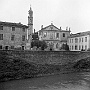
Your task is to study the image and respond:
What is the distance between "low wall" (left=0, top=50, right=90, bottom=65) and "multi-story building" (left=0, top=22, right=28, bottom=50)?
11596mm

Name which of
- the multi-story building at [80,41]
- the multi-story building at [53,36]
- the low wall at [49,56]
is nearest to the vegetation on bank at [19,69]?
the low wall at [49,56]

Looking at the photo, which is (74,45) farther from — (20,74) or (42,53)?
(20,74)

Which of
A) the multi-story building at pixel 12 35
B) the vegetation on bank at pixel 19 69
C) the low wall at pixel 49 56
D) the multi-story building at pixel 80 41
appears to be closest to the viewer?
the vegetation on bank at pixel 19 69

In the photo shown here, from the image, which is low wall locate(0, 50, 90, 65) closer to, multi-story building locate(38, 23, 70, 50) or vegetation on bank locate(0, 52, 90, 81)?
vegetation on bank locate(0, 52, 90, 81)

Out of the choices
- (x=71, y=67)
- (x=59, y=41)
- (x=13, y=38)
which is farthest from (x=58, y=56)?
(x=59, y=41)

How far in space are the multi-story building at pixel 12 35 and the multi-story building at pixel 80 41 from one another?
2124cm

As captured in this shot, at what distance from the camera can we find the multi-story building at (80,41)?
180 feet

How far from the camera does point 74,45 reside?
→ 61.5 metres

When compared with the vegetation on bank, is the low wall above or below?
above

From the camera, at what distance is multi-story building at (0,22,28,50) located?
140 feet

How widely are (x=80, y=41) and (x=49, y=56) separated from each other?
83.5ft

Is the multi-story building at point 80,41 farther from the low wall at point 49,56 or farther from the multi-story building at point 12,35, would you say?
the multi-story building at point 12,35

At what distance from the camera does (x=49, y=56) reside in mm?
36156

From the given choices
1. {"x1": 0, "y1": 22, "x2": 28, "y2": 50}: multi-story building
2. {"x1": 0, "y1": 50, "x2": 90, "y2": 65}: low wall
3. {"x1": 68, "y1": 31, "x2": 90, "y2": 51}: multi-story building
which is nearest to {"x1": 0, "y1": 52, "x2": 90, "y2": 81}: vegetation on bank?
{"x1": 0, "y1": 50, "x2": 90, "y2": 65}: low wall
